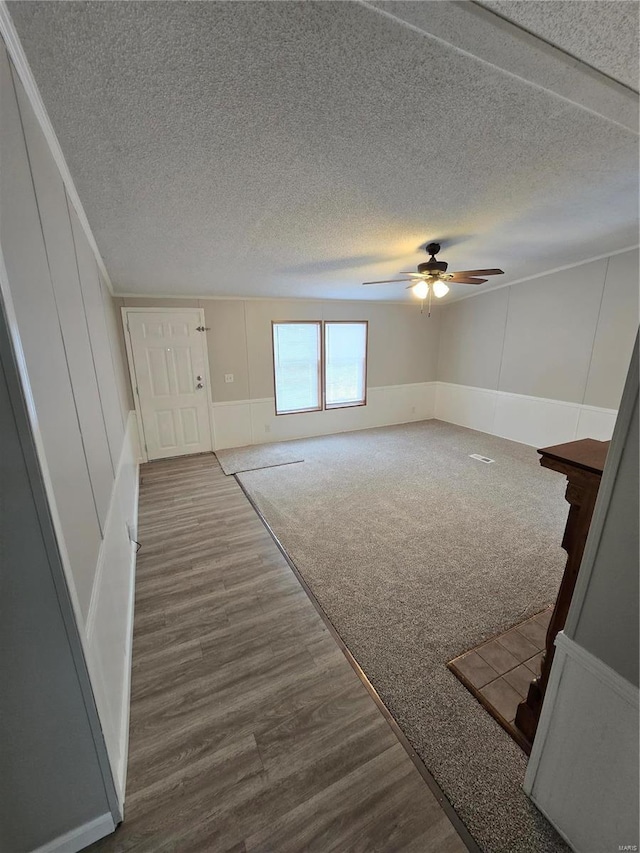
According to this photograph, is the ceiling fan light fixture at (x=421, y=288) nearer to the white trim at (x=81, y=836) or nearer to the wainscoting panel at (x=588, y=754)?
the wainscoting panel at (x=588, y=754)

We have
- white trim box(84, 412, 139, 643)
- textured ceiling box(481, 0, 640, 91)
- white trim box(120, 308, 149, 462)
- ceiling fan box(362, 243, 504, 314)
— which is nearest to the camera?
textured ceiling box(481, 0, 640, 91)

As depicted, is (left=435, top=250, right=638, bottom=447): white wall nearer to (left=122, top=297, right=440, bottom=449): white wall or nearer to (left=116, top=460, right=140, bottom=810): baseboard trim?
(left=122, top=297, right=440, bottom=449): white wall

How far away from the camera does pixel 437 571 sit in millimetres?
2211

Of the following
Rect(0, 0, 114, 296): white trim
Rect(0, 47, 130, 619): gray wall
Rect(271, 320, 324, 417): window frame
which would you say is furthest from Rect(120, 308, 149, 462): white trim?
Rect(0, 47, 130, 619): gray wall

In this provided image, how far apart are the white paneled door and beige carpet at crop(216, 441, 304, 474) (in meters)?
0.55

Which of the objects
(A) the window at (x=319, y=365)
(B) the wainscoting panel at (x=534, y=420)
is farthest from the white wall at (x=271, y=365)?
(B) the wainscoting panel at (x=534, y=420)

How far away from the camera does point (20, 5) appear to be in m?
0.81

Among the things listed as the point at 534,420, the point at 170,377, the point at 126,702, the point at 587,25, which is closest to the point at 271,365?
the point at 170,377

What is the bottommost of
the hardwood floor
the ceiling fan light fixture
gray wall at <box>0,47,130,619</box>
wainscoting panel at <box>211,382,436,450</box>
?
the hardwood floor

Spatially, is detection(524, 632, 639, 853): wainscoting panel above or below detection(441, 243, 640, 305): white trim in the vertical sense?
below

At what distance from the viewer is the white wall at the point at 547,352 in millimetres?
3725

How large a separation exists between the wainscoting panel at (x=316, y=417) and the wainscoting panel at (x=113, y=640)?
2.97 meters

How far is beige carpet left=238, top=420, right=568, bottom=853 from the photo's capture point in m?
1.19

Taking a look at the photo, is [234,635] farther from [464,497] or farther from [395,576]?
[464,497]
